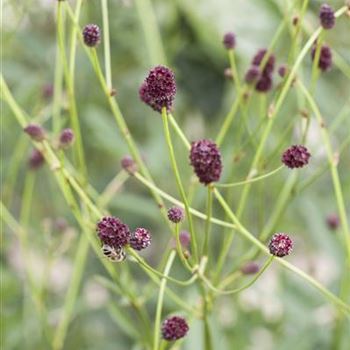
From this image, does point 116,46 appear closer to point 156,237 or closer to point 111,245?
point 156,237

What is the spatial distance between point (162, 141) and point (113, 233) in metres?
0.65

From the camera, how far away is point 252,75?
2.33ft

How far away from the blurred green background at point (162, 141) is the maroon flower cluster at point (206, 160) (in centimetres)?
44

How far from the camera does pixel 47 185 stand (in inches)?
50.9

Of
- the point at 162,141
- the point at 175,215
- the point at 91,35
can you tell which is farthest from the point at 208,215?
the point at 162,141

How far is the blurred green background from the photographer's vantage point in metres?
1.04

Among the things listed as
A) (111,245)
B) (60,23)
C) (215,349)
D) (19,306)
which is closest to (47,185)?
(19,306)

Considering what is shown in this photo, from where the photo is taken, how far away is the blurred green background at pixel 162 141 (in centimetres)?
104

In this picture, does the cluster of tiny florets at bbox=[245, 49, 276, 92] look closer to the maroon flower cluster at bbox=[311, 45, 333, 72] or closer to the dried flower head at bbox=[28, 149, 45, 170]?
the maroon flower cluster at bbox=[311, 45, 333, 72]

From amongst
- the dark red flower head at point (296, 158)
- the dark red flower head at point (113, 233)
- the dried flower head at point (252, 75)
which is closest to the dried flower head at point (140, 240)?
the dark red flower head at point (113, 233)

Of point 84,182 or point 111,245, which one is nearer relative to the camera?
point 111,245

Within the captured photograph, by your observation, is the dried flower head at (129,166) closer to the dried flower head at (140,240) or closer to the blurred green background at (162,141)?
the dried flower head at (140,240)

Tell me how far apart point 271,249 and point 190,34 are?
725 mm

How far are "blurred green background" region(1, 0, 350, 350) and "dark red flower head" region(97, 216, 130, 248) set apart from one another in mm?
431
